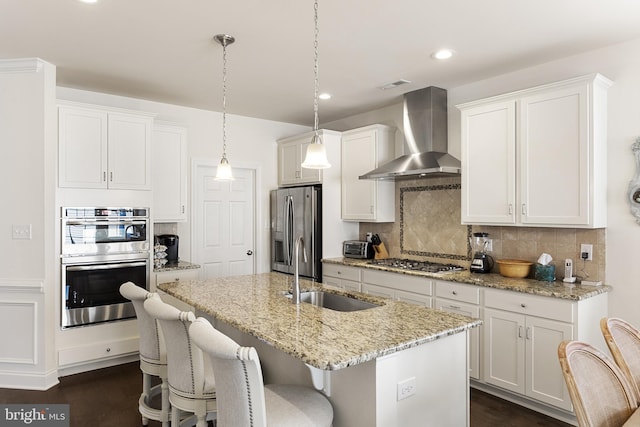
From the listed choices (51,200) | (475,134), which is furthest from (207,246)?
(475,134)

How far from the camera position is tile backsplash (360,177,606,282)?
10.4 ft

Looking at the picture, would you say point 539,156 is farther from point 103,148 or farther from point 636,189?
point 103,148

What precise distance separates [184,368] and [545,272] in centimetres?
271

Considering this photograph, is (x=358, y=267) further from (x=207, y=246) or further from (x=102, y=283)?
(x=102, y=283)

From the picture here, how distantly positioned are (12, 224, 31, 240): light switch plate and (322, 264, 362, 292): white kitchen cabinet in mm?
2866

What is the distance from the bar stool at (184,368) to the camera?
6.54 feet

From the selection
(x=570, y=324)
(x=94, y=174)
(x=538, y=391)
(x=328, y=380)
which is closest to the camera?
(x=328, y=380)

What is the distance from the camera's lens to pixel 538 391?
291cm

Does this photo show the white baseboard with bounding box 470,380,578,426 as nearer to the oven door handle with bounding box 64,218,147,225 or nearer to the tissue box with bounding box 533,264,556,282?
the tissue box with bounding box 533,264,556,282

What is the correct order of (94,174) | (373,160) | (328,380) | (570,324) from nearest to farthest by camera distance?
(328,380), (570,324), (94,174), (373,160)

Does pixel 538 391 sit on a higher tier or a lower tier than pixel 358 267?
lower

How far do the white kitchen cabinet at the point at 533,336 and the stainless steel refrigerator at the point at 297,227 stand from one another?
6.87 feet

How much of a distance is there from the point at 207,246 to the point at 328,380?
3.34 m

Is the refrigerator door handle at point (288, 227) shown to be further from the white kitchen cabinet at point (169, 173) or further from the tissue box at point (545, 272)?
the tissue box at point (545, 272)
